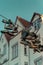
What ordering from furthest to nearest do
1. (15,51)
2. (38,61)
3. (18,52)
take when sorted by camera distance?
(15,51), (18,52), (38,61)

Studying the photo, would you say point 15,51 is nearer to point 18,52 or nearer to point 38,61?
point 18,52

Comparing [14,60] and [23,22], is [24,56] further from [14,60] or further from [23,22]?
[23,22]

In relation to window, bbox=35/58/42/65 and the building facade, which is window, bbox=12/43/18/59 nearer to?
the building facade

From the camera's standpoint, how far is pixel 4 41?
52875mm

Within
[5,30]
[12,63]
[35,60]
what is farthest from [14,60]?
[5,30]

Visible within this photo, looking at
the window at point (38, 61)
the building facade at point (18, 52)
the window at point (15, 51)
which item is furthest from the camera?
the window at point (15, 51)

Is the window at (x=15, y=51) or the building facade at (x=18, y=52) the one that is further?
the window at (x=15, y=51)

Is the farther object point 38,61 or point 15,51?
point 15,51

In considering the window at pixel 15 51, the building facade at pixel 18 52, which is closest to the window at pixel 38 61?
the building facade at pixel 18 52

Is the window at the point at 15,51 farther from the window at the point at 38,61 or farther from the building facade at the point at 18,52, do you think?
the window at the point at 38,61

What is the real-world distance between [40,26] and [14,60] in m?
7.31

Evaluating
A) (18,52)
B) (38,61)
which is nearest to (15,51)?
(18,52)

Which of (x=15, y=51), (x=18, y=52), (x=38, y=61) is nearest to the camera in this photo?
(x=38, y=61)

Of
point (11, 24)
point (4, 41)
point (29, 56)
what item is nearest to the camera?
point (11, 24)
